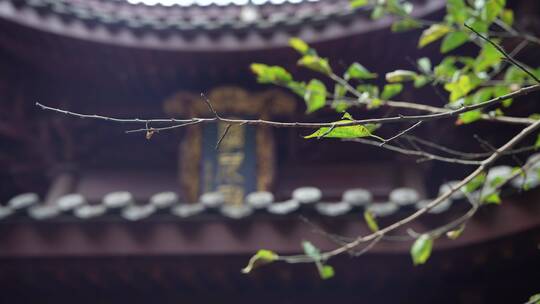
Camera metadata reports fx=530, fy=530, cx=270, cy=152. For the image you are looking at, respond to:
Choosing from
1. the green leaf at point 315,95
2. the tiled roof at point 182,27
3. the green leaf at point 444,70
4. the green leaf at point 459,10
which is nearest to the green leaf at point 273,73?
the green leaf at point 315,95

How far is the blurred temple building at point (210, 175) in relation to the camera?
8.25 feet

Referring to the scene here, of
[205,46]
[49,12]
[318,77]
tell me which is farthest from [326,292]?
[49,12]

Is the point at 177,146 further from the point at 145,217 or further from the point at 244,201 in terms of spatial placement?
the point at 145,217

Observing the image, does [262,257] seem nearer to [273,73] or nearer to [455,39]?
[273,73]

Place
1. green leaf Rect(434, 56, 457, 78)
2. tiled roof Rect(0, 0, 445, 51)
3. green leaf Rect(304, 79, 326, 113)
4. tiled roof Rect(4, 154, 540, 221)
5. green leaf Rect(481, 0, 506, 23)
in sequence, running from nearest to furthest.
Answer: green leaf Rect(481, 0, 506, 23)
green leaf Rect(434, 56, 457, 78)
green leaf Rect(304, 79, 326, 113)
tiled roof Rect(4, 154, 540, 221)
tiled roof Rect(0, 0, 445, 51)

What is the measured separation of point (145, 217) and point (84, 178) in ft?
5.35

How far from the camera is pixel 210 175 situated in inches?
136

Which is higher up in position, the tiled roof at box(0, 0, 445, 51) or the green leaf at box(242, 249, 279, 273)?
the tiled roof at box(0, 0, 445, 51)

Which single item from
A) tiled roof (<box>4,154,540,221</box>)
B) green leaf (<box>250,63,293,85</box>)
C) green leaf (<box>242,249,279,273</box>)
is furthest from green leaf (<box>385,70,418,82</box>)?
tiled roof (<box>4,154,540,221</box>)

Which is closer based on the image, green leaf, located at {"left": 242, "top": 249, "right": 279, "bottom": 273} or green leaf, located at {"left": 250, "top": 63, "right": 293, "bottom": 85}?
green leaf, located at {"left": 242, "top": 249, "right": 279, "bottom": 273}

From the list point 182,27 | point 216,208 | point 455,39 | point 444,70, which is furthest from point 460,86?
point 182,27

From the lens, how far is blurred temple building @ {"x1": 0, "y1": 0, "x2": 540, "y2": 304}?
252 cm

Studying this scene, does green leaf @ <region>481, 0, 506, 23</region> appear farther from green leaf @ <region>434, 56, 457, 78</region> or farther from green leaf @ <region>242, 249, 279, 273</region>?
green leaf @ <region>242, 249, 279, 273</region>

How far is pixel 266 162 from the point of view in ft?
11.5
